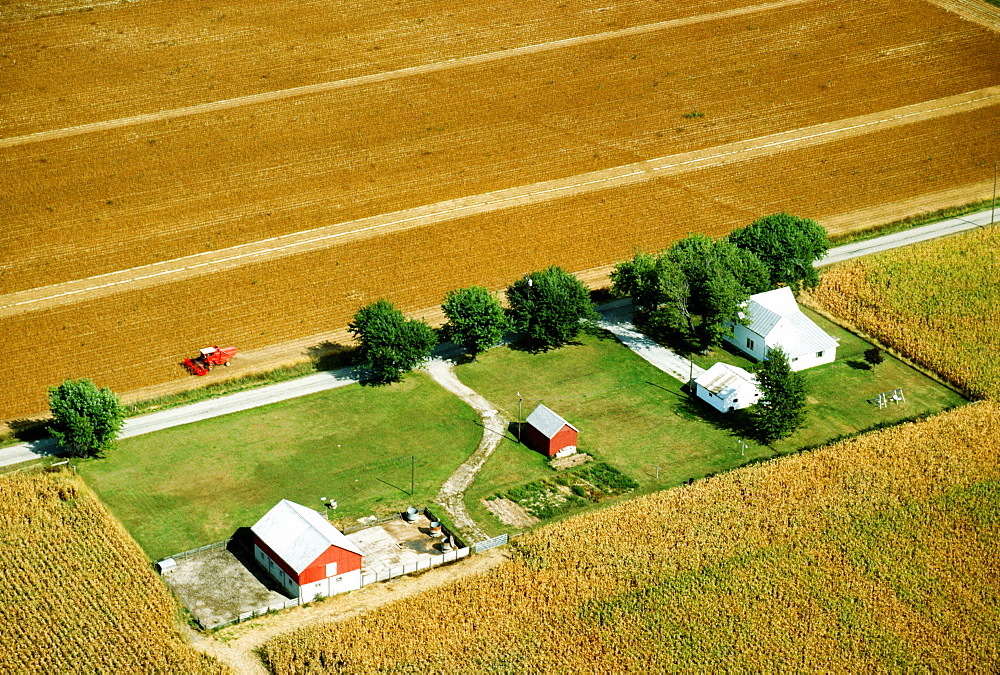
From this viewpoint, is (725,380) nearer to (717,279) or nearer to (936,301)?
(717,279)

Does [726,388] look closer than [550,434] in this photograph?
No

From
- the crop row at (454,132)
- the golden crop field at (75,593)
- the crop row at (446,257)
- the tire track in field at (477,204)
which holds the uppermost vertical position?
the crop row at (454,132)

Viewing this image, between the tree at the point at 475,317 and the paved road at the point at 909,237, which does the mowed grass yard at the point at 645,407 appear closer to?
the tree at the point at 475,317

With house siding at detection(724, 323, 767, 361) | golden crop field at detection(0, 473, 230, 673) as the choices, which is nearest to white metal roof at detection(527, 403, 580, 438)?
house siding at detection(724, 323, 767, 361)

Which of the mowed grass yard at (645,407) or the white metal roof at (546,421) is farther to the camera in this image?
the white metal roof at (546,421)

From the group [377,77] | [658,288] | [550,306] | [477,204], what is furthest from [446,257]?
[377,77]

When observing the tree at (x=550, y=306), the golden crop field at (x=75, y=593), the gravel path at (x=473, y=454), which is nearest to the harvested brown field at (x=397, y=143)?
the gravel path at (x=473, y=454)

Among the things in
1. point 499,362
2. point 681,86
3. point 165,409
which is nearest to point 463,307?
point 499,362
